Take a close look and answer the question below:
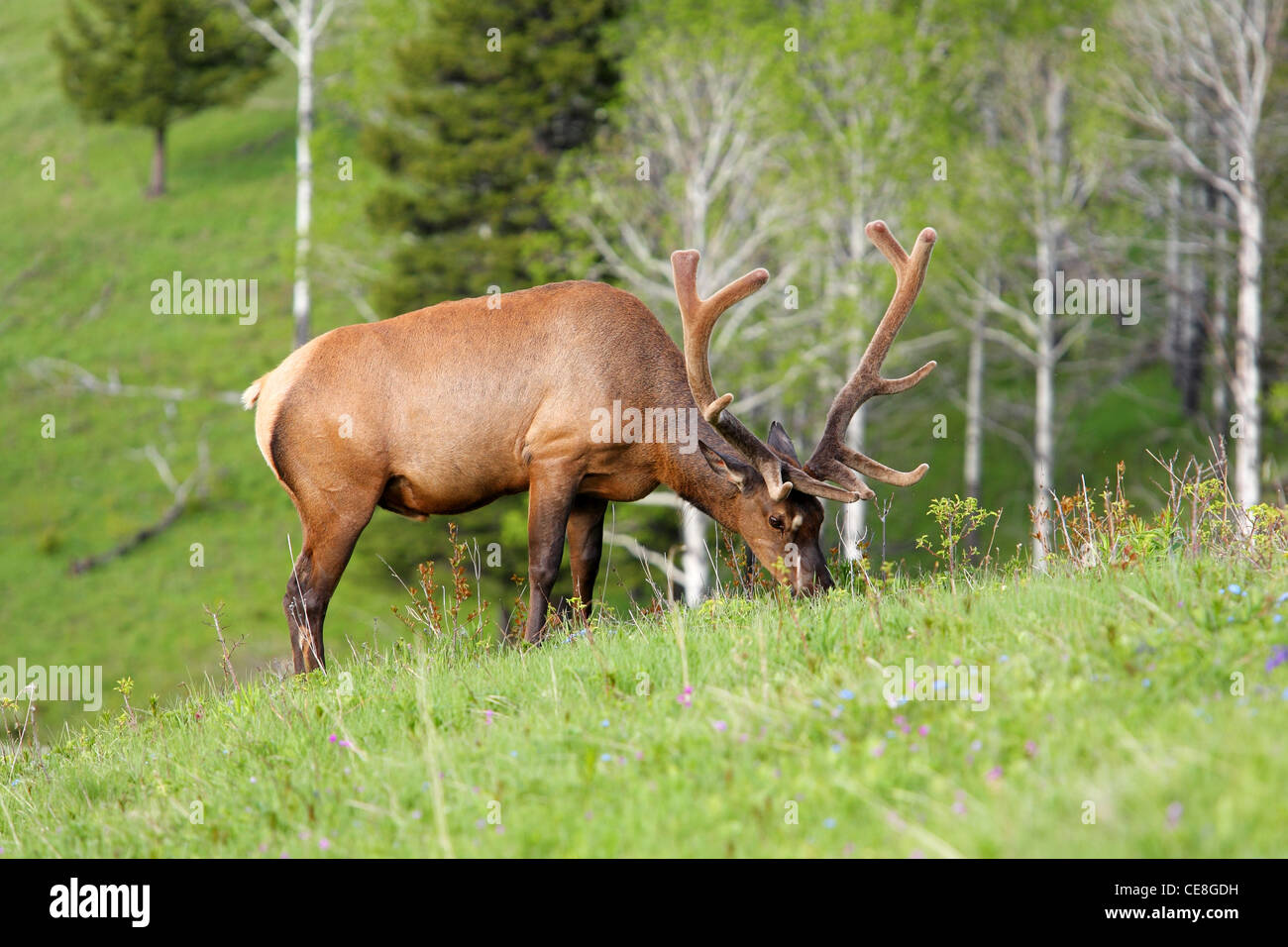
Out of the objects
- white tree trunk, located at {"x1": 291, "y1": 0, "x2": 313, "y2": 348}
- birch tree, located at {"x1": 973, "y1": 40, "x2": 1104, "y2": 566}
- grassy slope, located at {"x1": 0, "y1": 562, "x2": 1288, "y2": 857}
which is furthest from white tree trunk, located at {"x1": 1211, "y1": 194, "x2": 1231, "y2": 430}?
grassy slope, located at {"x1": 0, "y1": 562, "x2": 1288, "y2": 857}

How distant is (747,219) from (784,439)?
14.3 metres

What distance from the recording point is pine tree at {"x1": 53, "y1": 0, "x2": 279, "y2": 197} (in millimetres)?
32062

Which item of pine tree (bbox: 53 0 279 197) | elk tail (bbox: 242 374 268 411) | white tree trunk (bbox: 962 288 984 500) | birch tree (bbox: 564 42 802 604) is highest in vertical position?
pine tree (bbox: 53 0 279 197)

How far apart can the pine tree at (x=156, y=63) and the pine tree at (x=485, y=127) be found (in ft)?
41.3

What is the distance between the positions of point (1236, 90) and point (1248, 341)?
4.95 m

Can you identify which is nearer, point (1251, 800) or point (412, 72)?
point (1251, 800)

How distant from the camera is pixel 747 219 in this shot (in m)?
20.7

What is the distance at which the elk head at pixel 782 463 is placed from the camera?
6.43 meters

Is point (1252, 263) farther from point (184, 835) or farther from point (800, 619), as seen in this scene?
point (184, 835)

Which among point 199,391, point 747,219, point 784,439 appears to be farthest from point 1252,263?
point 199,391

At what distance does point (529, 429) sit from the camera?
6.79m

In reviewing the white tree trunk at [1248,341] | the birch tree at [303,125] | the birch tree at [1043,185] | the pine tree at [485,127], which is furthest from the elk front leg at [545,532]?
the birch tree at [1043,185]

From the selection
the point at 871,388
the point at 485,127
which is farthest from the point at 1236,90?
the point at 871,388

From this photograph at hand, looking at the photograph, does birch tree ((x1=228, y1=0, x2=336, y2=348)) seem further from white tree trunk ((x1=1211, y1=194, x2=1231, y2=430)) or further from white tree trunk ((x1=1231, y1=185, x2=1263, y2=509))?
white tree trunk ((x1=1211, y1=194, x2=1231, y2=430))
